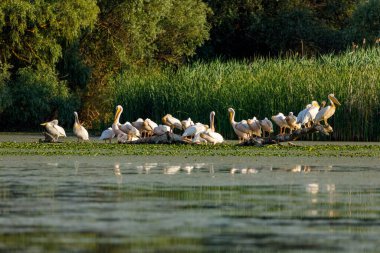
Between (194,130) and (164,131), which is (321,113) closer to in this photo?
(194,130)

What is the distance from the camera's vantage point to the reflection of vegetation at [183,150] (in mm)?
23406

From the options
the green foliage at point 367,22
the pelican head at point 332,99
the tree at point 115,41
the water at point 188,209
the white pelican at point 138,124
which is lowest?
the water at point 188,209

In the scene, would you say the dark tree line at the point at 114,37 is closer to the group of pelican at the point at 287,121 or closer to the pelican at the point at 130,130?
the group of pelican at the point at 287,121

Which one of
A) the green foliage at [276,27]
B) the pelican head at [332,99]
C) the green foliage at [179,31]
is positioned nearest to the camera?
the pelican head at [332,99]

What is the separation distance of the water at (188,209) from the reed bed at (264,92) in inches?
470

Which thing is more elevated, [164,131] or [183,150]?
[164,131]

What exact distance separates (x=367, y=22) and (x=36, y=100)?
62.6 feet

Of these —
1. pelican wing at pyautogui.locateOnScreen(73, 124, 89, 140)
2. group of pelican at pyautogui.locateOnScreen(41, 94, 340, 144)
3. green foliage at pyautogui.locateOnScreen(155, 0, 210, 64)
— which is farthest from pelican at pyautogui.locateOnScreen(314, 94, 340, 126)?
green foliage at pyautogui.locateOnScreen(155, 0, 210, 64)

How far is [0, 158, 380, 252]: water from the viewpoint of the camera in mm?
10094

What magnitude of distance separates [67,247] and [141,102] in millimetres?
25767

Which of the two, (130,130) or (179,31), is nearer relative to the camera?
(130,130)

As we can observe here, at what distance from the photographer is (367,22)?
51.0 metres

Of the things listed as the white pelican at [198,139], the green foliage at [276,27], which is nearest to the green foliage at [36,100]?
the white pelican at [198,139]

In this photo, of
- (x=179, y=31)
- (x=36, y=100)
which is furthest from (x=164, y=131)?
(x=179, y=31)
